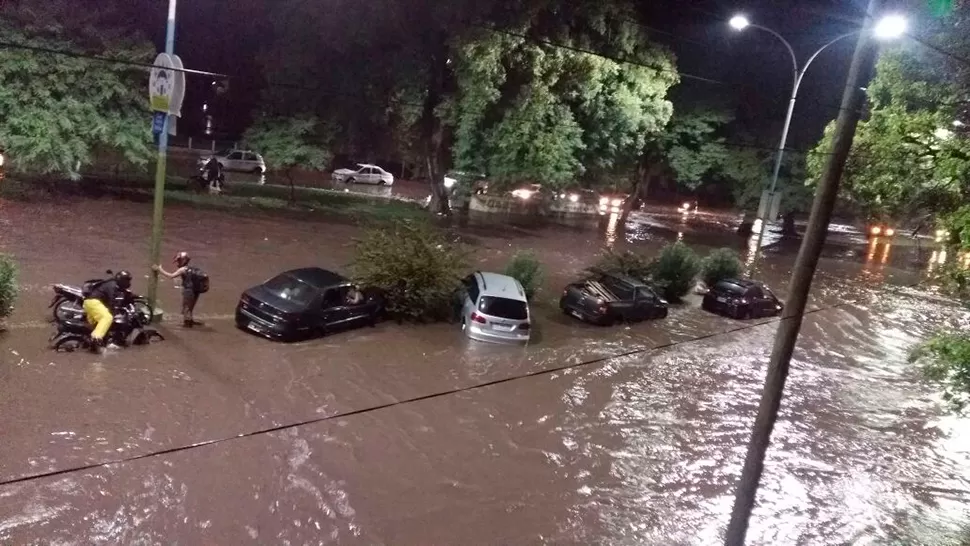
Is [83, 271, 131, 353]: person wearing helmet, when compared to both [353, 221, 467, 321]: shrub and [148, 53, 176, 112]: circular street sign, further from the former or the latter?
[353, 221, 467, 321]: shrub

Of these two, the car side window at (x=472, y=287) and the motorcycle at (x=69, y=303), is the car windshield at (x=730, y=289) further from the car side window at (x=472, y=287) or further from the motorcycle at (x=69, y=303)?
the motorcycle at (x=69, y=303)

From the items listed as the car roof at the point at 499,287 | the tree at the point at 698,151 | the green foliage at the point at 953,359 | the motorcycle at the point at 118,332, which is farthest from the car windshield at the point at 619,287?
the tree at the point at 698,151

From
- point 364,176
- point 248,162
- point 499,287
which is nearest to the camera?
point 499,287

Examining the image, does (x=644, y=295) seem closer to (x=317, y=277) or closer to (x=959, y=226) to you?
(x=317, y=277)

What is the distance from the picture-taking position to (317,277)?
14359 mm

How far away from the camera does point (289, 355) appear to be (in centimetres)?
1298

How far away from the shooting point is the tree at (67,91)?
20.7 metres

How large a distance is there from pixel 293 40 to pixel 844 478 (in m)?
25.6

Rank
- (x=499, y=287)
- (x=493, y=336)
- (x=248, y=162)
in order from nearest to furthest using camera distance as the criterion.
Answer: (x=493, y=336) < (x=499, y=287) < (x=248, y=162)

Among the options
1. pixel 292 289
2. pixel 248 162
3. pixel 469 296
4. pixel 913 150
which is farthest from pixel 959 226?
pixel 248 162

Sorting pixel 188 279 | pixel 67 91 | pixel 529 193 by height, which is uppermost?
pixel 67 91

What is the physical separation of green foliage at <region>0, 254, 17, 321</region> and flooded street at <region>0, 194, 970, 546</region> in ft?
1.75

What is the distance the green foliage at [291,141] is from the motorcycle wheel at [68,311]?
59.2 feet

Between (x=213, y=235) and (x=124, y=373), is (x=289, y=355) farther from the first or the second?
(x=213, y=235)
